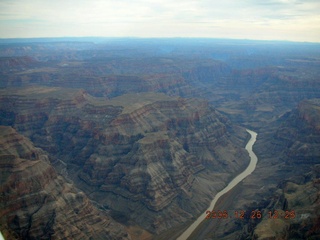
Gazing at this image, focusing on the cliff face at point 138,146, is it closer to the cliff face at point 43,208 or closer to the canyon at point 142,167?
the canyon at point 142,167

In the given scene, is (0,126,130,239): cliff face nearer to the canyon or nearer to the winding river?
the canyon

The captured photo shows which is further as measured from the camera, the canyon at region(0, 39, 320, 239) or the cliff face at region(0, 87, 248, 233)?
the cliff face at region(0, 87, 248, 233)
